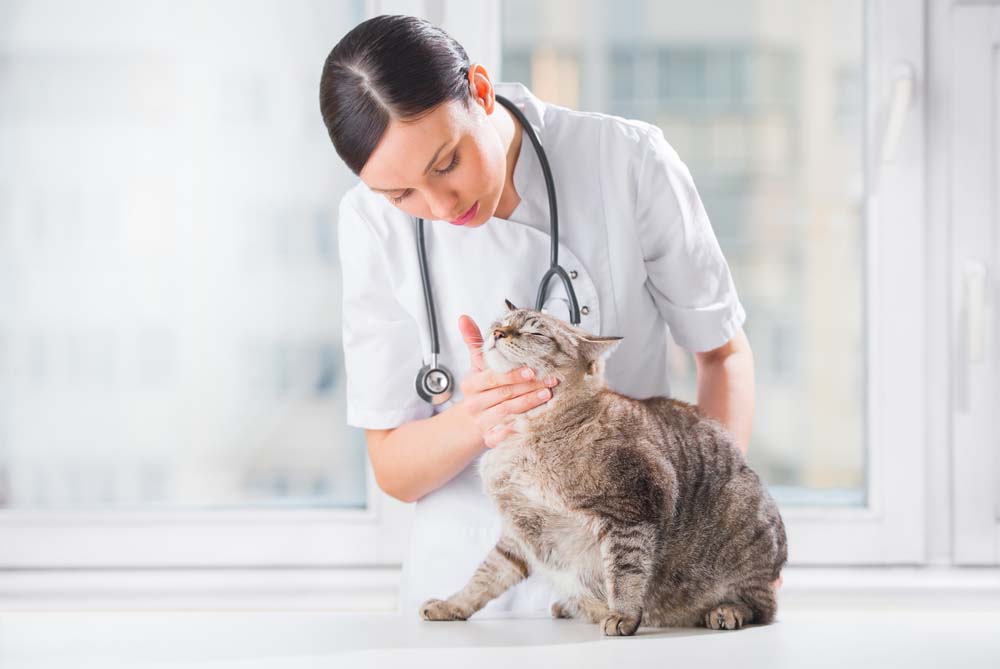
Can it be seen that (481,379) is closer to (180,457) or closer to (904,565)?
(180,457)

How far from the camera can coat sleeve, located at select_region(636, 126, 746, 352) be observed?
108 centimetres

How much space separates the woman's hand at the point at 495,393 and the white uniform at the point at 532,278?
0.13m

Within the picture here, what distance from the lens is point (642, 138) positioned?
43.1 inches

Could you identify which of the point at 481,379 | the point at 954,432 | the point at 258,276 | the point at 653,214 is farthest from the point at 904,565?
the point at 258,276

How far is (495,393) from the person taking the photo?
2.99 feet

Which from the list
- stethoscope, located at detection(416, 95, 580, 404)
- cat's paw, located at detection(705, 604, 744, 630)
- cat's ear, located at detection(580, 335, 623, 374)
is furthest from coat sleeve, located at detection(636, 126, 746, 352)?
cat's paw, located at detection(705, 604, 744, 630)

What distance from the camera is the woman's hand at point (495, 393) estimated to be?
0.89 metres

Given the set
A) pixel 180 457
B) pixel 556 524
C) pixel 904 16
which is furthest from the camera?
pixel 180 457

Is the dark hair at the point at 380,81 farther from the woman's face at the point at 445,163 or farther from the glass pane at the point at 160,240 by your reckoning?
the glass pane at the point at 160,240

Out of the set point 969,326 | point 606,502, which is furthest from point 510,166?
point 969,326

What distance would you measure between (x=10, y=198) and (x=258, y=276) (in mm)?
484

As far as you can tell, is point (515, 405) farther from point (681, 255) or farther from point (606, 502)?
point (681, 255)

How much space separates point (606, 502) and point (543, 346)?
6.5 inches

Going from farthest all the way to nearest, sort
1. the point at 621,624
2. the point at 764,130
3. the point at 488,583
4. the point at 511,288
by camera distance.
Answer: the point at 764,130 < the point at 511,288 < the point at 488,583 < the point at 621,624
